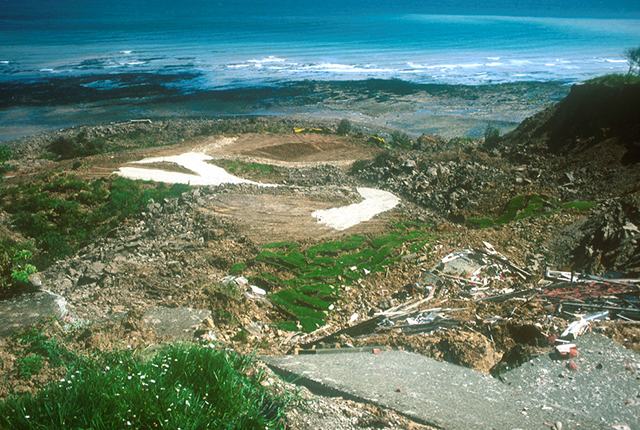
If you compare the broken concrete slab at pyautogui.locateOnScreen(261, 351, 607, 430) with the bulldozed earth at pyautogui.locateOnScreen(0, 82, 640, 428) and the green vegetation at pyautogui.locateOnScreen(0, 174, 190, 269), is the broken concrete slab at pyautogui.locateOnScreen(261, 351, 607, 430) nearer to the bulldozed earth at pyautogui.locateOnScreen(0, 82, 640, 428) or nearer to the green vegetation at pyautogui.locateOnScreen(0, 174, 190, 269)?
the bulldozed earth at pyautogui.locateOnScreen(0, 82, 640, 428)

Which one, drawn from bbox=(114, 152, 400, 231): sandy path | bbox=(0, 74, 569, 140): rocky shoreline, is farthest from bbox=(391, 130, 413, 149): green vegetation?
bbox=(114, 152, 400, 231): sandy path

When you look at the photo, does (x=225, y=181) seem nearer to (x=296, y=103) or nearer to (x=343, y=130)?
(x=343, y=130)

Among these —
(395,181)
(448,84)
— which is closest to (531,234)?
(395,181)

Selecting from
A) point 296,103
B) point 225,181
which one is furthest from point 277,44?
point 225,181

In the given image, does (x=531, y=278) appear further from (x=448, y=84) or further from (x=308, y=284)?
(x=448, y=84)

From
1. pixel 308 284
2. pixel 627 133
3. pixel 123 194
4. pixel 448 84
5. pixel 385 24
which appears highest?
pixel 385 24

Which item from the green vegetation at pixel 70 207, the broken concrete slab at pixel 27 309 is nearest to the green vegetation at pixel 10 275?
the broken concrete slab at pixel 27 309
